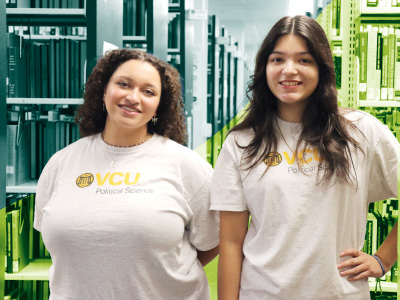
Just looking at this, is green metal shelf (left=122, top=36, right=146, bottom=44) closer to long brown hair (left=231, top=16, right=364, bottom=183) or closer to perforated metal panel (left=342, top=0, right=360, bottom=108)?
perforated metal panel (left=342, top=0, right=360, bottom=108)

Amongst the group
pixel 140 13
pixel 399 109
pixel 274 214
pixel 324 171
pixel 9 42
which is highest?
pixel 140 13

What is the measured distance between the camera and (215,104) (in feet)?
16.2

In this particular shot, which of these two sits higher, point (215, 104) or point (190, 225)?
point (215, 104)

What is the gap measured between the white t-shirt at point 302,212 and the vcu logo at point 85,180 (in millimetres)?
354

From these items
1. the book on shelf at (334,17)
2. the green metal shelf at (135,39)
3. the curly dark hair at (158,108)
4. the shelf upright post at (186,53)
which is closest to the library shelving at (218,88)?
the shelf upright post at (186,53)

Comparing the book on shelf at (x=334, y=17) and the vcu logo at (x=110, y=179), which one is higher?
the book on shelf at (x=334, y=17)

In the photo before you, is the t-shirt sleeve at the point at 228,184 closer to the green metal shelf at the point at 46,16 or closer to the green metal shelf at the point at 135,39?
the green metal shelf at the point at 46,16

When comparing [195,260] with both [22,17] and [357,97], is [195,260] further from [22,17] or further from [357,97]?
[22,17]

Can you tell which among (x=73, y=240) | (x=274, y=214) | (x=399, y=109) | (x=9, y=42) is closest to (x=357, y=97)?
(x=399, y=109)

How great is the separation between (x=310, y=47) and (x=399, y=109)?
1.29 m

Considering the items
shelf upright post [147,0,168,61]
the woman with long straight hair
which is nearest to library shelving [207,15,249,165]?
shelf upright post [147,0,168,61]

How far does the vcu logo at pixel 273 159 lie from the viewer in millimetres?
1239

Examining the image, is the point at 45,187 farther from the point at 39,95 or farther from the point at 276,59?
the point at 39,95

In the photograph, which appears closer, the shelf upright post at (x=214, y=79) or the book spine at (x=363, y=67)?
the book spine at (x=363, y=67)
